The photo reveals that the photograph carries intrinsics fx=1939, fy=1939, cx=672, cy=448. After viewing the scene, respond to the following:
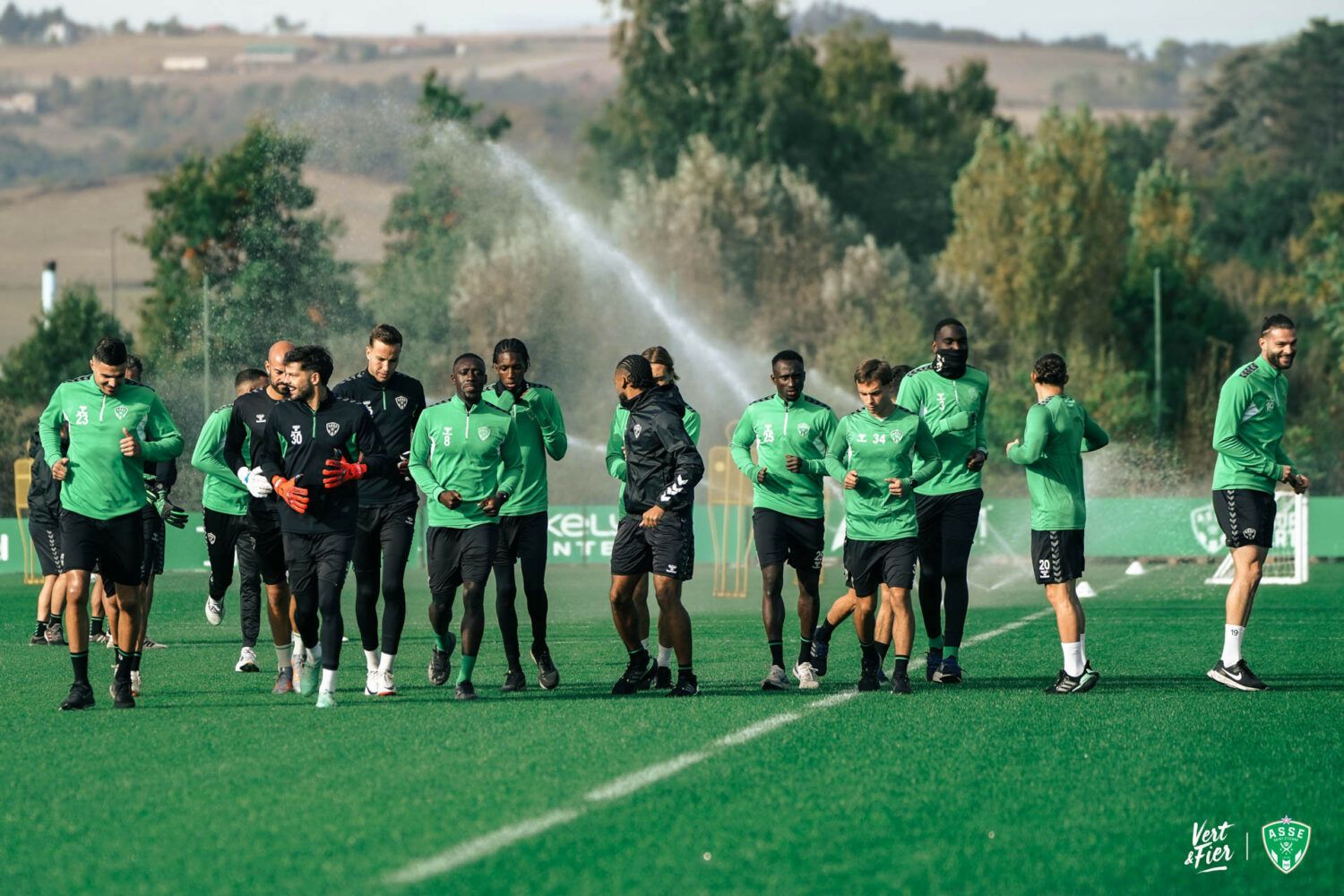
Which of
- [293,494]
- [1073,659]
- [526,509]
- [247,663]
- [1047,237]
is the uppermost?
[1047,237]

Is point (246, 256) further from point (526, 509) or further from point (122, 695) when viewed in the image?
point (122, 695)

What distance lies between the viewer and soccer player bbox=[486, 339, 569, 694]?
1210cm

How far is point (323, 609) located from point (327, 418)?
1098 mm

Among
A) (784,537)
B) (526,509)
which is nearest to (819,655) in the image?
(784,537)

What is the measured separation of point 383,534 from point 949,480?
143 inches

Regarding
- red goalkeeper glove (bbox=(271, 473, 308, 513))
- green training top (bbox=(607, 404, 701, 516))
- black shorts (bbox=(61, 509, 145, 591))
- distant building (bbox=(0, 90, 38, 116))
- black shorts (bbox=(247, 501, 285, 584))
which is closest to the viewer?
red goalkeeper glove (bbox=(271, 473, 308, 513))

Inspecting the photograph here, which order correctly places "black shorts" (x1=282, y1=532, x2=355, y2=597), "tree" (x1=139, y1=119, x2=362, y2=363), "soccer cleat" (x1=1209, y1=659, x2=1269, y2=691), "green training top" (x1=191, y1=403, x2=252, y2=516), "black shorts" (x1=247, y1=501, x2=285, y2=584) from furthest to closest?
"tree" (x1=139, y1=119, x2=362, y2=363) → "green training top" (x1=191, y1=403, x2=252, y2=516) → "black shorts" (x1=247, y1=501, x2=285, y2=584) → "soccer cleat" (x1=1209, y1=659, x2=1269, y2=691) → "black shorts" (x1=282, y1=532, x2=355, y2=597)

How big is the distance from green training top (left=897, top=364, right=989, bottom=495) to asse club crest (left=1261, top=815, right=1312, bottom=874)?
510 centimetres

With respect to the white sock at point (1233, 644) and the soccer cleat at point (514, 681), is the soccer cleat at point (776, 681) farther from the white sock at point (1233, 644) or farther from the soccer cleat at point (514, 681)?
the white sock at point (1233, 644)

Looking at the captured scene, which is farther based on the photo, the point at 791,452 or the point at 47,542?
the point at 47,542

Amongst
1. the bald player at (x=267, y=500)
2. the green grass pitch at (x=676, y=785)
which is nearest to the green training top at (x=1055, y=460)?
the green grass pitch at (x=676, y=785)

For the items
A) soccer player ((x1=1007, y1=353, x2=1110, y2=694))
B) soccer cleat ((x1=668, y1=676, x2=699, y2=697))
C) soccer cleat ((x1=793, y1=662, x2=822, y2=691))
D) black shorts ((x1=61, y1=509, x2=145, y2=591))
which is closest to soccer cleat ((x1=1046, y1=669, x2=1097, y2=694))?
soccer player ((x1=1007, y1=353, x2=1110, y2=694))

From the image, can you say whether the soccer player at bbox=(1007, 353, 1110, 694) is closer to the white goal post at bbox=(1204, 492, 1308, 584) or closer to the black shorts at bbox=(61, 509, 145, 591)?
the black shorts at bbox=(61, 509, 145, 591)

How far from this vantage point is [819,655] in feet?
41.3
